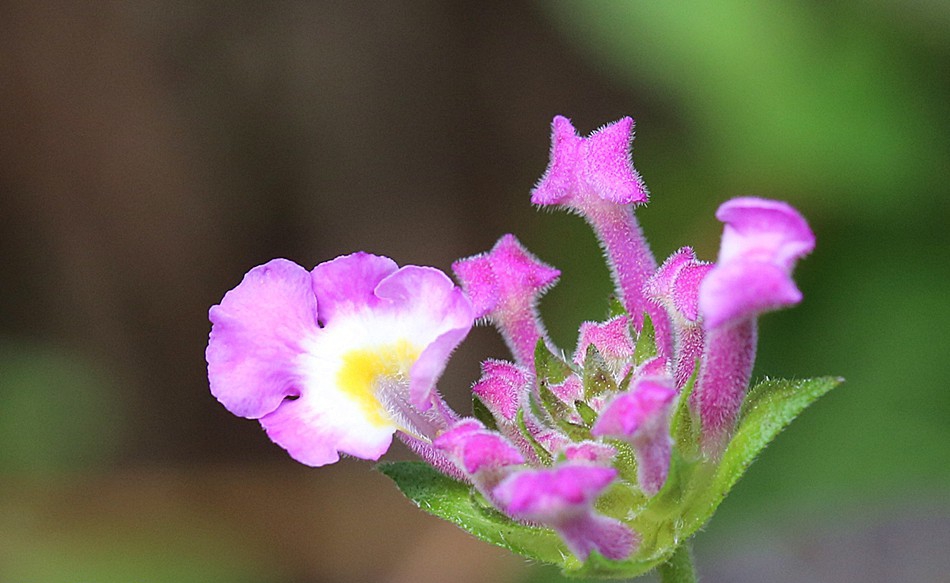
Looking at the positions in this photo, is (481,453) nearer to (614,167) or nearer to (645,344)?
(645,344)

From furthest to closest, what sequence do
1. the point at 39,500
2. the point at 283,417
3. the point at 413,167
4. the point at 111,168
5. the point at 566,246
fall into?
the point at 413,167
the point at 111,168
the point at 566,246
the point at 39,500
the point at 283,417

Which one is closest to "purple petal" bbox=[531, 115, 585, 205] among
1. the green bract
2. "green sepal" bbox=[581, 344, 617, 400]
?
"green sepal" bbox=[581, 344, 617, 400]

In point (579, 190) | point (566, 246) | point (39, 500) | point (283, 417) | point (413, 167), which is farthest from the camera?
point (413, 167)

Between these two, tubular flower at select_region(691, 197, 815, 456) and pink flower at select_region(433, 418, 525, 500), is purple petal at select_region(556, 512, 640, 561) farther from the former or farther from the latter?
tubular flower at select_region(691, 197, 815, 456)

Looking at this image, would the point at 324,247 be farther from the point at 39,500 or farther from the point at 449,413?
the point at 449,413

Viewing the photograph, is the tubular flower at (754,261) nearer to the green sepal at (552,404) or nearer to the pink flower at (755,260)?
the pink flower at (755,260)

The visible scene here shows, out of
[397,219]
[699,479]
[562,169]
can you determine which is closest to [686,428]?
[699,479]

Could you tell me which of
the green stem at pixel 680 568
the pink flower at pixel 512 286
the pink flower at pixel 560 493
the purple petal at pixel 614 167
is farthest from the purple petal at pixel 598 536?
the purple petal at pixel 614 167

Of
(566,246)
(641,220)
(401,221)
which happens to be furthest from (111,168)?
(641,220)
